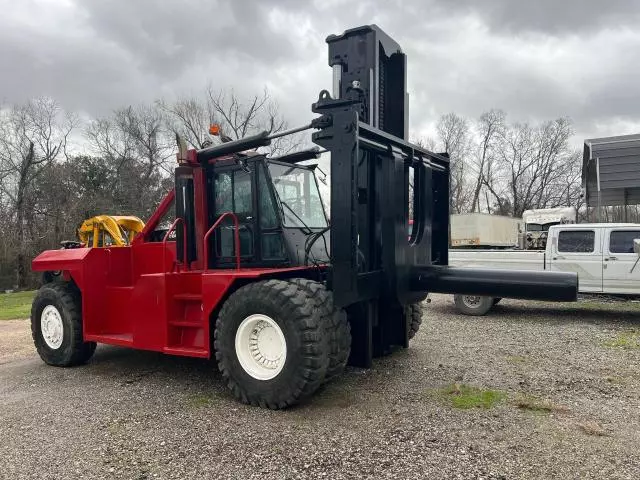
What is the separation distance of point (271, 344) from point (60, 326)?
3.61 metres

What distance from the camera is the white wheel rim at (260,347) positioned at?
500 cm

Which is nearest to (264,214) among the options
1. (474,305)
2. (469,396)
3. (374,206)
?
(374,206)

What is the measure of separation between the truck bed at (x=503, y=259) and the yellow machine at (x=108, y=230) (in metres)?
6.63

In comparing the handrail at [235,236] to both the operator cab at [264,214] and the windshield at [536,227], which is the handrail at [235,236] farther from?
the windshield at [536,227]

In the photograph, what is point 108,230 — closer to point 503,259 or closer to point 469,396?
point 469,396

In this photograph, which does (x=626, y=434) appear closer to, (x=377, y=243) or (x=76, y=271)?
(x=377, y=243)

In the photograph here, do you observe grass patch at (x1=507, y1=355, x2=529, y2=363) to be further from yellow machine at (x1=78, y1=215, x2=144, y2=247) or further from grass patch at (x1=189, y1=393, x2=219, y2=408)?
yellow machine at (x1=78, y1=215, x2=144, y2=247)

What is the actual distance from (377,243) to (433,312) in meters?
6.27

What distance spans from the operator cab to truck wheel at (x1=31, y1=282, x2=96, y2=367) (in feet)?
7.45

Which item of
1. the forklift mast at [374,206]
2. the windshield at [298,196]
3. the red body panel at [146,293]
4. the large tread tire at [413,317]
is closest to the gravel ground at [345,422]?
the large tread tire at [413,317]

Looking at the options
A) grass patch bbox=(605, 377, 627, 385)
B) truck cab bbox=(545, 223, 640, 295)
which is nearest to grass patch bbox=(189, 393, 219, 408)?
grass patch bbox=(605, 377, 627, 385)

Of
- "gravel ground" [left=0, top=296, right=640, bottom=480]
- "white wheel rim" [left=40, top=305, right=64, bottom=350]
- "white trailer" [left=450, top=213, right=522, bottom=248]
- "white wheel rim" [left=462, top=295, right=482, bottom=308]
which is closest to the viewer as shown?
"gravel ground" [left=0, top=296, right=640, bottom=480]

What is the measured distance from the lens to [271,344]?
5.07m

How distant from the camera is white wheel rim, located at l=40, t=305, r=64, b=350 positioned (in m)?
7.07
